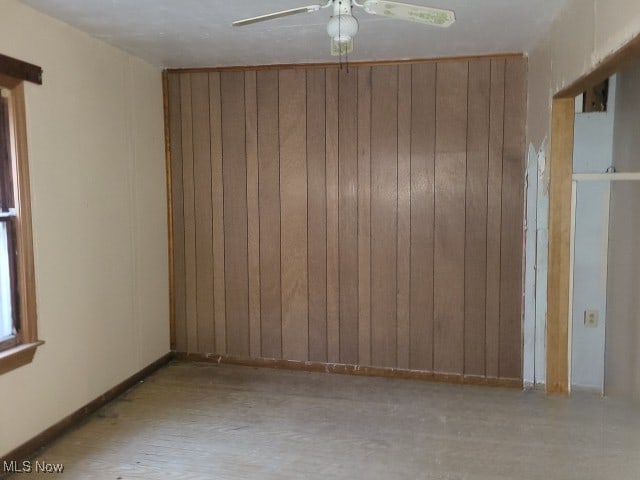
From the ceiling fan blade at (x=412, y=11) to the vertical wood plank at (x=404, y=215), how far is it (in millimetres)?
1466

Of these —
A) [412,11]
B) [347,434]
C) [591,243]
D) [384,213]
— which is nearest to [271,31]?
[412,11]

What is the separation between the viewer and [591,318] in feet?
12.7

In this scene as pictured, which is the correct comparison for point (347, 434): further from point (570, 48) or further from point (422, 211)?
point (570, 48)

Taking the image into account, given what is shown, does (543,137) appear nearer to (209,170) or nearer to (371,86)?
(371,86)

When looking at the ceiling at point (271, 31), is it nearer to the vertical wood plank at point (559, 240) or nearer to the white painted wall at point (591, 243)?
the vertical wood plank at point (559, 240)

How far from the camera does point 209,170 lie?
3859 millimetres

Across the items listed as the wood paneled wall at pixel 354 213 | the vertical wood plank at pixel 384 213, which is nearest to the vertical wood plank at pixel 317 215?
the wood paneled wall at pixel 354 213

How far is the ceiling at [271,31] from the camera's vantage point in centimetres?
257

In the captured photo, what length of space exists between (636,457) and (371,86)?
2.69 meters

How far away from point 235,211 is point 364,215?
979 millimetres

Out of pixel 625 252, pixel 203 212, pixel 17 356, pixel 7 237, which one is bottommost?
pixel 17 356

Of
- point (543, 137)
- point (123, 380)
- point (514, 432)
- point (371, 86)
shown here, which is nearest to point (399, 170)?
point (371, 86)

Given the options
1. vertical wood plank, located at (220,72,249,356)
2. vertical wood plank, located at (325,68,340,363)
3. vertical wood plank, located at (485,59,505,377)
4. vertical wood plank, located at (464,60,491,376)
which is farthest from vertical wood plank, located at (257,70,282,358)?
vertical wood plank, located at (485,59,505,377)

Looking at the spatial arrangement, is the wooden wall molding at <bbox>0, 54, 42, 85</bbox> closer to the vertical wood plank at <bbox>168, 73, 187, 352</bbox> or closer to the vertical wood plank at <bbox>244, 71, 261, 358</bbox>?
the vertical wood plank at <bbox>168, 73, 187, 352</bbox>
